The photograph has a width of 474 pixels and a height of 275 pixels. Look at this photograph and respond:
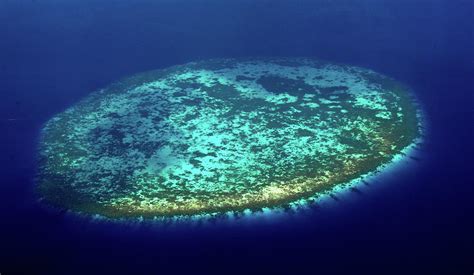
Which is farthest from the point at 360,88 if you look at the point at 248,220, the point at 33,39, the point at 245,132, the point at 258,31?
the point at 33,39

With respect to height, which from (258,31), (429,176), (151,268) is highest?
(258,31)

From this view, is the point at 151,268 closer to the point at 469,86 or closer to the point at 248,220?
the point at 248,220

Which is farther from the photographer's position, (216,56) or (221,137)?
(216,56)
